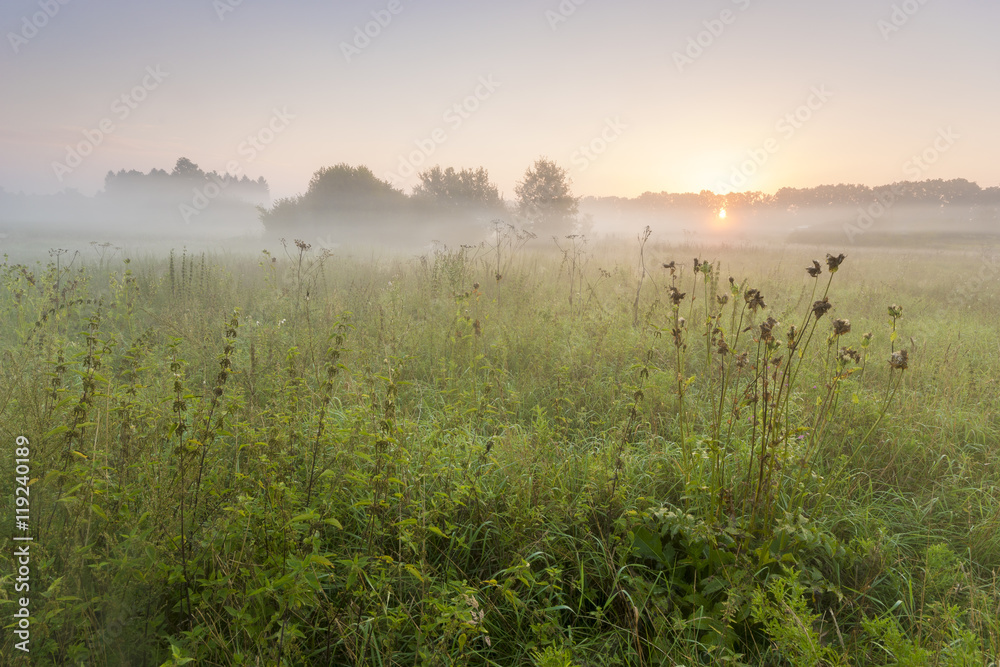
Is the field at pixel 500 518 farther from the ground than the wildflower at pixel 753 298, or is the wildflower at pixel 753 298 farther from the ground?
the wildflower at pixel 753 298

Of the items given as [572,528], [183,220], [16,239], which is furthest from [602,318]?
[183,220]

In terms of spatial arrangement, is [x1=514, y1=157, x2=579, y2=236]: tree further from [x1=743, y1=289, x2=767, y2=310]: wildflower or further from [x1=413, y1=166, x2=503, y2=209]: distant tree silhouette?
[x1=743, y1=289, x2=767, y2=310]: wildflower

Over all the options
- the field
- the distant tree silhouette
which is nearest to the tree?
the distant tree silhouette

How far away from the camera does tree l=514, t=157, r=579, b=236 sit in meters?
26.6

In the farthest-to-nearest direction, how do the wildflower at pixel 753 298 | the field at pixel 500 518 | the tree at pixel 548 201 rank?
the tree at pixel 548 201
the wildflower at pixel 753 298
the field at pixel 500 518

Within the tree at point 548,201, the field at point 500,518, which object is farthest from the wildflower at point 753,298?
the tree at point 548,201

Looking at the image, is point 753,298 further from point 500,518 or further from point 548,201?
point 548,201

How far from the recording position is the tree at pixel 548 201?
87.1ft

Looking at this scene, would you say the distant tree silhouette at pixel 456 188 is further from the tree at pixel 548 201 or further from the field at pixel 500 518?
the field at pixel 500 518

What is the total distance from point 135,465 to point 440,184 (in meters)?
28.7

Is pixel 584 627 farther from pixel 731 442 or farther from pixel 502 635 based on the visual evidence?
pixel 731 442

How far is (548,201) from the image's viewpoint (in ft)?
86.2

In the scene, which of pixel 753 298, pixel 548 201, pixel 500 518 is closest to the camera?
pixel 753 298

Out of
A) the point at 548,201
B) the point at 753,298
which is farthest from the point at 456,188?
the point at 753,298
